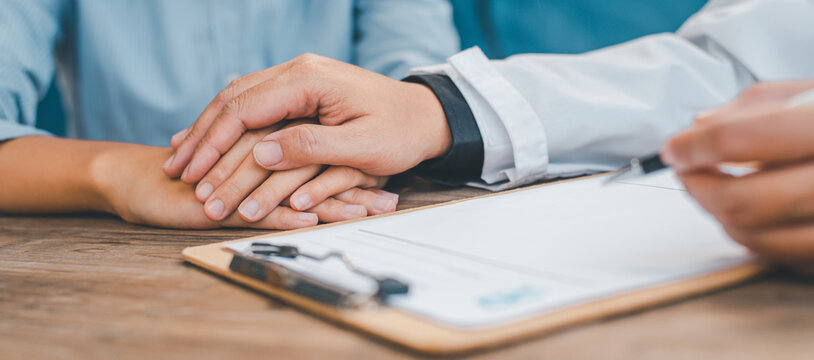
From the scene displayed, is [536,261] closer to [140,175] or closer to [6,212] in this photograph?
[140,175]

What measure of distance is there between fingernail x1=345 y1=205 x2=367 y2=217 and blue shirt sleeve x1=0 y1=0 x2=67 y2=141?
470 millimetres

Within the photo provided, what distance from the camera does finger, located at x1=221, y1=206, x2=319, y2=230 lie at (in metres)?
0.50

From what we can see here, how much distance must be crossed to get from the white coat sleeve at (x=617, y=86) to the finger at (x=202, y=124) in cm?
19

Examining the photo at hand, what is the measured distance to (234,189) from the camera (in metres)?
0.52

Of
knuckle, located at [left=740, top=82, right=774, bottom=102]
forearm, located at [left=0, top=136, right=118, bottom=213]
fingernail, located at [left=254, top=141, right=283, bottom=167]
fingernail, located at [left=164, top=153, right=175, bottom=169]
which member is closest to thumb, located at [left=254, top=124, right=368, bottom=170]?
fingernail, located at [left=254, top=141, right=283, bottom=167]

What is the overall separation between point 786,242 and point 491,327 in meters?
0.15

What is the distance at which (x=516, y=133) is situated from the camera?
61 centimetres

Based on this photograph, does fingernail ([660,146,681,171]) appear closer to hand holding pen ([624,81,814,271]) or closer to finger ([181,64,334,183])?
hand holding pen ([624,81,814,271])

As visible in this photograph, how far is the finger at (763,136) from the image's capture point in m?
0.25

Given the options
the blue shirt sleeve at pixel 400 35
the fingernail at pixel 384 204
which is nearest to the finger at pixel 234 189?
the fingernail at pixel 384 204

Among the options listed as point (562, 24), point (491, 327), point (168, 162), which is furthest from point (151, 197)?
point (562, 24)

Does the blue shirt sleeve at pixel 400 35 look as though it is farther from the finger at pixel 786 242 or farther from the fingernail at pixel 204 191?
the finger at pixel 786 242

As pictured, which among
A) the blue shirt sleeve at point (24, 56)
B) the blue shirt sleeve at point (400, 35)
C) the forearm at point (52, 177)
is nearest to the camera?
the forearm at point (52, 177)

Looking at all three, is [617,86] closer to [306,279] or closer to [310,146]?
[310,146]
